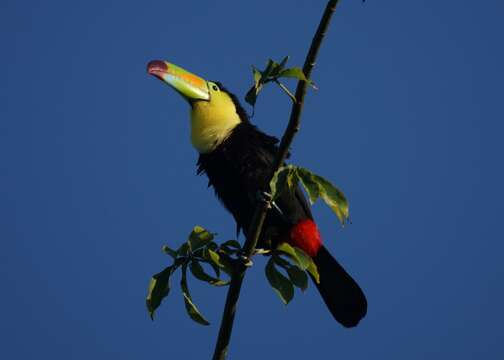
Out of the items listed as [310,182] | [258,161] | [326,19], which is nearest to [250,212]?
[258,161]

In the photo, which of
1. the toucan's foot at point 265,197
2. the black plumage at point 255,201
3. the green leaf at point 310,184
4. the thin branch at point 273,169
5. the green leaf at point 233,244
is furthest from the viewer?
the black plumage at point 255,201

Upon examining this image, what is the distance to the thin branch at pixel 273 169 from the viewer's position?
2.68 metres

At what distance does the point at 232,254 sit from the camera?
344cm

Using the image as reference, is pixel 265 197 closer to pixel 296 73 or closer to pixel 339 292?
pixel 296 73

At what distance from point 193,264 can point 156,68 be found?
2.43 metres

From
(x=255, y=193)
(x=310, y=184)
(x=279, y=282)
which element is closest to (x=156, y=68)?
(x=255, y=193)

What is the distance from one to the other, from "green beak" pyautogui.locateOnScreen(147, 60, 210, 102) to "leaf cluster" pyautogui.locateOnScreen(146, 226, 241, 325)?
2272mm

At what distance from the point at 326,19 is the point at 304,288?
132 cm

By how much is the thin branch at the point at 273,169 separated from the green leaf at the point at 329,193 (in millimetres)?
204

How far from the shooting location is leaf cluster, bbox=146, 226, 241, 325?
3357mm

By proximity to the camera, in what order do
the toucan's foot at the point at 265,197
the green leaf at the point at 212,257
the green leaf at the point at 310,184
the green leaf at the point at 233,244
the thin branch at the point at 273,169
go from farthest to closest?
the green leaf at the point at 233,244 → the green leaf at the point at 212,257 → the toucan's foot at the point at 265,197 → the green leaf at the point at 310,184 → the thin branch at the point at 273,169

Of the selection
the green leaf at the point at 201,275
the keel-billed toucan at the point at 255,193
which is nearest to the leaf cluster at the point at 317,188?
the green leaf at the point at 201,275

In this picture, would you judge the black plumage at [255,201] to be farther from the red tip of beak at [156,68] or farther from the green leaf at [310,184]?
the green leaf at [310,184]

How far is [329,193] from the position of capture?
2939 mm
